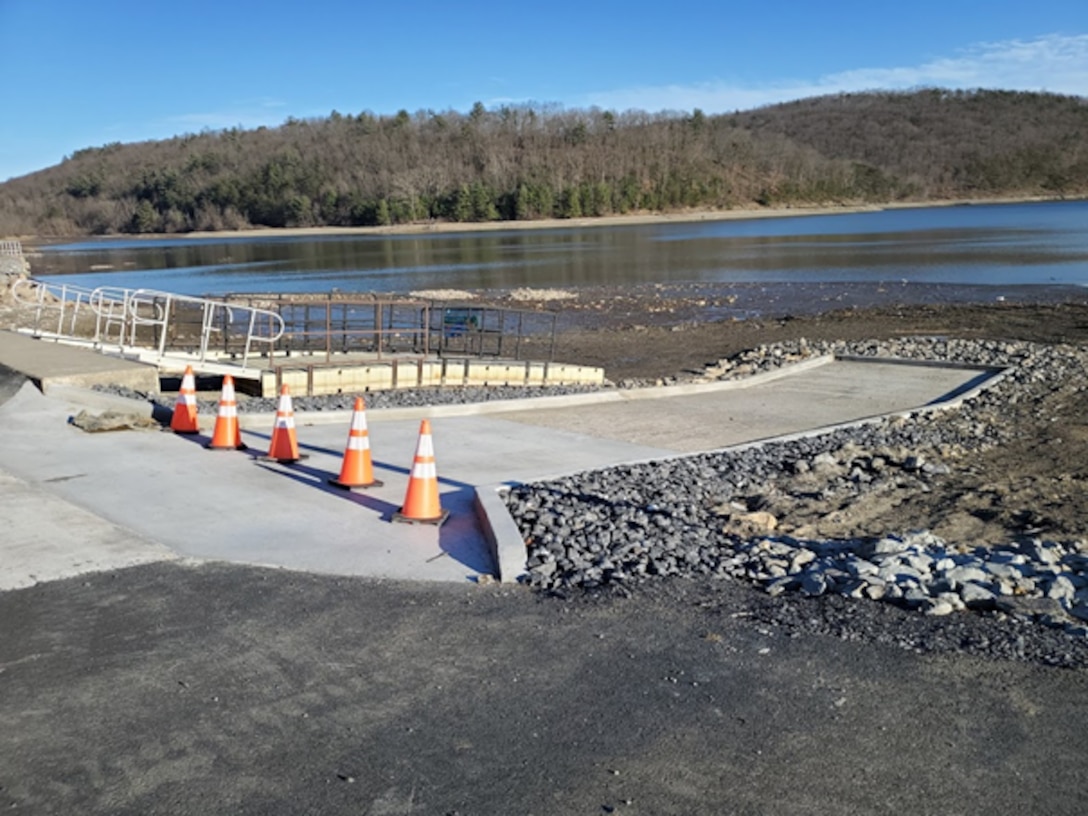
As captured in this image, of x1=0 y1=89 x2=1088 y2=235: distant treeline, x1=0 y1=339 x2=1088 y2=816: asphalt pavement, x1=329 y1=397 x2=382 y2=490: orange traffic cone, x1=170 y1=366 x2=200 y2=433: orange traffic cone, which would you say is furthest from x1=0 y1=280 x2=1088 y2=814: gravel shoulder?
x1=0 y1=89 x2=1088 y2=235: distant treeline

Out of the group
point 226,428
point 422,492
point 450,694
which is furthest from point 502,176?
point 450,694

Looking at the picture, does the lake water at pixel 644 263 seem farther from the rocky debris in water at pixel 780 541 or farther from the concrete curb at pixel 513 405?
the rocky debris in water at pixel 780 541

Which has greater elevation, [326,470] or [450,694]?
[326,470]

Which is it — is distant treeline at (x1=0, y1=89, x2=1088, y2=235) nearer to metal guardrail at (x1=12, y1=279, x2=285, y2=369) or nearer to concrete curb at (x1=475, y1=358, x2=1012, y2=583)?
metal guardrail at (x1=12, y1=279, x2=285, y2=369)

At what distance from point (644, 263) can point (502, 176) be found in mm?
97462

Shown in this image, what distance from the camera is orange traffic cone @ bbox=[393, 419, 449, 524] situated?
7.26 m

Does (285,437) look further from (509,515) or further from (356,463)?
(509,515)

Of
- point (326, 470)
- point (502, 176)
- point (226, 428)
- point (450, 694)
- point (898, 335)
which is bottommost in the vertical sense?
point (450, 694)

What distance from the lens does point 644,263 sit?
2371 inches

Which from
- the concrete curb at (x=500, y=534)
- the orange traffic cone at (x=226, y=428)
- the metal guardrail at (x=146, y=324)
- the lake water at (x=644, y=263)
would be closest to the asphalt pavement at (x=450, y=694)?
the concrete curb at (x=500, y=534)

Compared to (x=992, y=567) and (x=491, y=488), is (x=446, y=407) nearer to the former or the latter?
(x=491, y=488)

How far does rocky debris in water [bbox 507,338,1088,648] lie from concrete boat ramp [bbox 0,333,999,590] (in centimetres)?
41

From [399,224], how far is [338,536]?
139563mm

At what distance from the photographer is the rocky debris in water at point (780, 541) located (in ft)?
18.6
